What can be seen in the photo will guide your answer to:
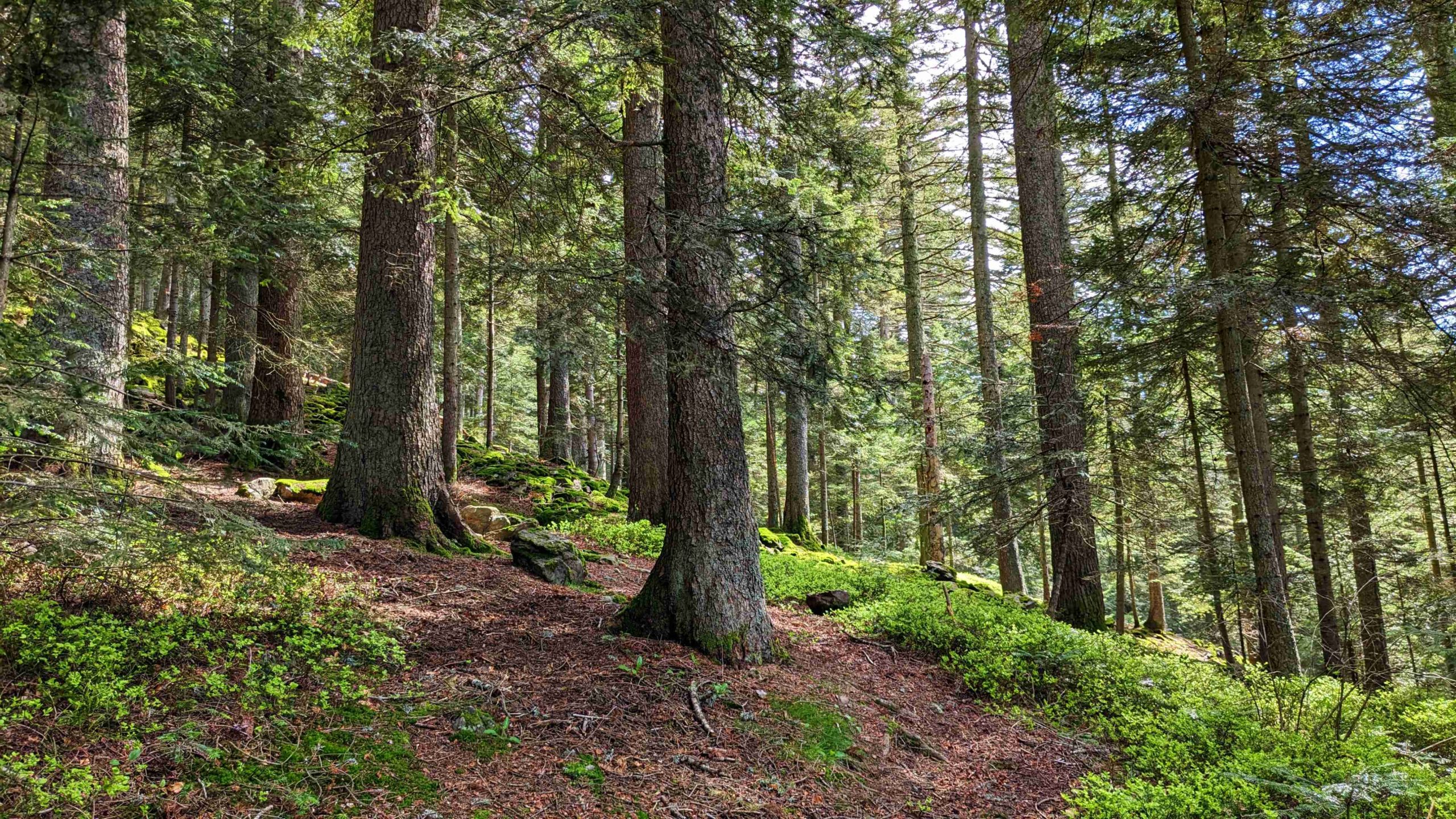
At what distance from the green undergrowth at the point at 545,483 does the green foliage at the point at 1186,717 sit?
5112 millimetres

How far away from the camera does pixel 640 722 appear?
4305mm

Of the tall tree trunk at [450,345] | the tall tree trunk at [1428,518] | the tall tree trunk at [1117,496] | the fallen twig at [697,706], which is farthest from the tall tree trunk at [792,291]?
the tall tree trunk at [1428,518]

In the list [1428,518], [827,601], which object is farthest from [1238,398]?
[1428,518]

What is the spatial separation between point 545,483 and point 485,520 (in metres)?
4.76

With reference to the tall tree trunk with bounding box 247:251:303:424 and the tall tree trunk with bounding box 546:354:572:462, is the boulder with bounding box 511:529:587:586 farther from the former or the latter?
the tall tree trunk with bounding box 546:354:572:462

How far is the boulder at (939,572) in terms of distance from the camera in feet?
35.8

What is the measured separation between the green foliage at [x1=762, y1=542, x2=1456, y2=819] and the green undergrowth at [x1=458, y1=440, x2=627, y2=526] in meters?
5.11

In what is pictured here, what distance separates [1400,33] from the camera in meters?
5.80

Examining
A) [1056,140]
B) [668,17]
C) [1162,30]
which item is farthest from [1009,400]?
[668,17]

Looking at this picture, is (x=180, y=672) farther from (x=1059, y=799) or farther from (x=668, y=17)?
(x=668, y=17)

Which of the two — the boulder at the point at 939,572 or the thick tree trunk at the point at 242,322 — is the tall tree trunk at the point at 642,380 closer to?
the boulder at the point at 939,572

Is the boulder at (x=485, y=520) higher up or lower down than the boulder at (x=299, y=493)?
lower down

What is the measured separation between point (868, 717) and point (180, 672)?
4564 mm

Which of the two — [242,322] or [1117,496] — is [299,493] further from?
[1117,496]
